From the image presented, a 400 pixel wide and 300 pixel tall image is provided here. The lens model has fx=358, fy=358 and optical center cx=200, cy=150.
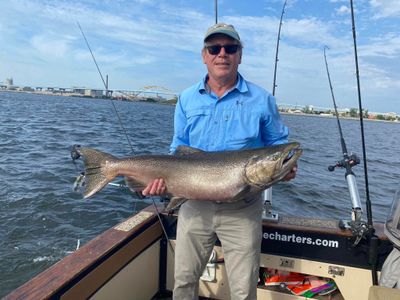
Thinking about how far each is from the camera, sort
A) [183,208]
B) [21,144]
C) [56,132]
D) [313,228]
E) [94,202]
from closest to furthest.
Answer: [183,208]
[313,228]
[94,202]
[21,144]
[56,132]

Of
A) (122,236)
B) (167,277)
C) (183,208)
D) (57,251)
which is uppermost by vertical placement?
(183,208)

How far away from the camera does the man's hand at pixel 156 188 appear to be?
3414 mm

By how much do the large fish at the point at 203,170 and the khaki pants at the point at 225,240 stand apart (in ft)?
0.78

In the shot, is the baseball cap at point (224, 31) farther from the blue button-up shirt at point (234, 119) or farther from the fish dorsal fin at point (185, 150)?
the fish dorsal fin at point (185, 150)

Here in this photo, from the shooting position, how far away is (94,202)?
33.5 feet

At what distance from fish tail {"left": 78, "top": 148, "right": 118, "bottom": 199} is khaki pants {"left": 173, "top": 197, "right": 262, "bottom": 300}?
0.85m

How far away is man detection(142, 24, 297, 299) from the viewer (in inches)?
134

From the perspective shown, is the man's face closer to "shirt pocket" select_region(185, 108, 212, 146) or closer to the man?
the man

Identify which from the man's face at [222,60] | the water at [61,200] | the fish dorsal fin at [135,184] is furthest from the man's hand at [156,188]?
the water at [61,200]

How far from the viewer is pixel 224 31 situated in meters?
3.37

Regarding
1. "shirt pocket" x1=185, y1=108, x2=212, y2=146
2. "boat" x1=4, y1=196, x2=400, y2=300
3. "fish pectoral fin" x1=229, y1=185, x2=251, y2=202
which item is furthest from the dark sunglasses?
"boat" x1=4, y1=196, x2=400, y2=300

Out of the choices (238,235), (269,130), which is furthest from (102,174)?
(269,130)

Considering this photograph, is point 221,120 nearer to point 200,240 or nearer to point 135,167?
point 135,167

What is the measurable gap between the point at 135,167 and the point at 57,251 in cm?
491
